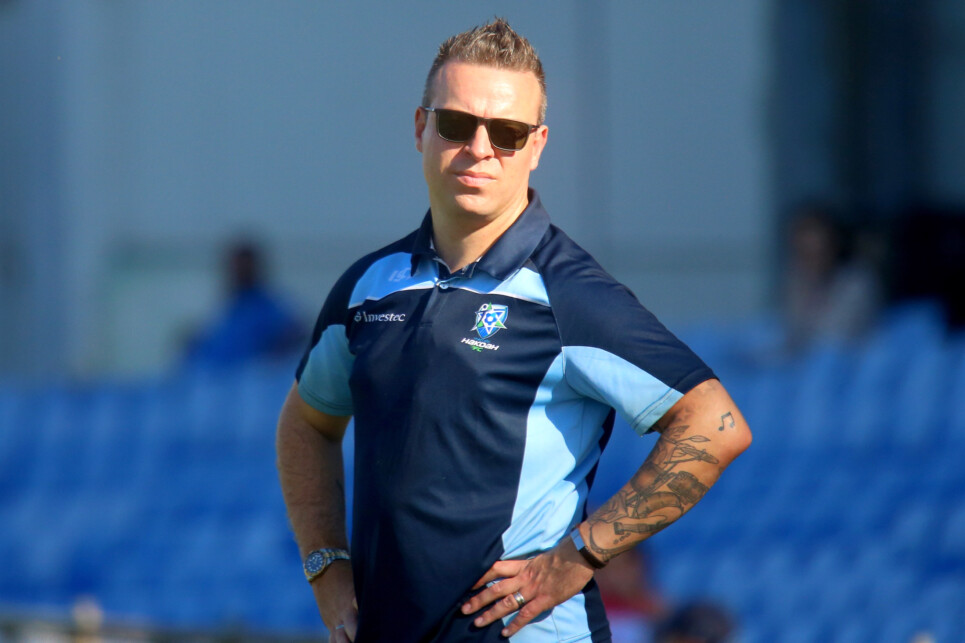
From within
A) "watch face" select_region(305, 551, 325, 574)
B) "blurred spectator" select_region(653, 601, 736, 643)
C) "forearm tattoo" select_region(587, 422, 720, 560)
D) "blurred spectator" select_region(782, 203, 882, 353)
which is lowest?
"blurred spectator" select_region(653, 601, 736, 643)

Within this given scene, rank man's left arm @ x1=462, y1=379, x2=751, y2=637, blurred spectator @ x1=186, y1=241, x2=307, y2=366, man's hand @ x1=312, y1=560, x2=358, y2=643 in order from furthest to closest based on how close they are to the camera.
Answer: blurred spectator @ x1=186, y1=241, x2=307, y2=366, man's hand @ x1=312, y1=560, x2=358, y2=643, man's left arm @ x1=462, y1=379, x2=751, y2=637

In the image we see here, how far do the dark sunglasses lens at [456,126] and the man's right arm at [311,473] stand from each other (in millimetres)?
569

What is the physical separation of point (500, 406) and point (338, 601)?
49 cm

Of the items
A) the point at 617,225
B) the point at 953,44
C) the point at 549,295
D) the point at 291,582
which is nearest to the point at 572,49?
the point at 617,225

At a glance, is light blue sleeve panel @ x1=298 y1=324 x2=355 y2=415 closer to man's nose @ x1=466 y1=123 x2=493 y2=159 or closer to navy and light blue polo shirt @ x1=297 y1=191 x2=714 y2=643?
navy and light blue polo shirt @ x1=297 y1=191 x2=714 y2=643

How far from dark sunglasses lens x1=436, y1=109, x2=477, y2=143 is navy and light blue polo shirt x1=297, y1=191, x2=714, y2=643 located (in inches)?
6.8

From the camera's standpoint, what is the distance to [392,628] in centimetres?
193

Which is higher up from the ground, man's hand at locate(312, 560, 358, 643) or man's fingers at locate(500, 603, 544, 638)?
man's fingers at locate(500, 603, 544, 638)

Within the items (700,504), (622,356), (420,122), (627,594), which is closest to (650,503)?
(622,356)

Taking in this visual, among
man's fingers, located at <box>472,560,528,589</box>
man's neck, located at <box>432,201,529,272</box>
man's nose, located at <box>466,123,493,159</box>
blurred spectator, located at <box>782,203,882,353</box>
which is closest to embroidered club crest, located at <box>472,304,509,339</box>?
man's neck, located at <box>432,201,529,272</box>

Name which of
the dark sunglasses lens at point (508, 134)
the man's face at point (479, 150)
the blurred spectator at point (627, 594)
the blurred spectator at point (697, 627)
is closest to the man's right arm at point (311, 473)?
the man's face at point (479, 150)

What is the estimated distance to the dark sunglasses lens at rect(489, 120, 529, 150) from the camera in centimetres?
196

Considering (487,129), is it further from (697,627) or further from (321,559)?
(697,627)

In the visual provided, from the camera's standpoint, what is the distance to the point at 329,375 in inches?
85.6
